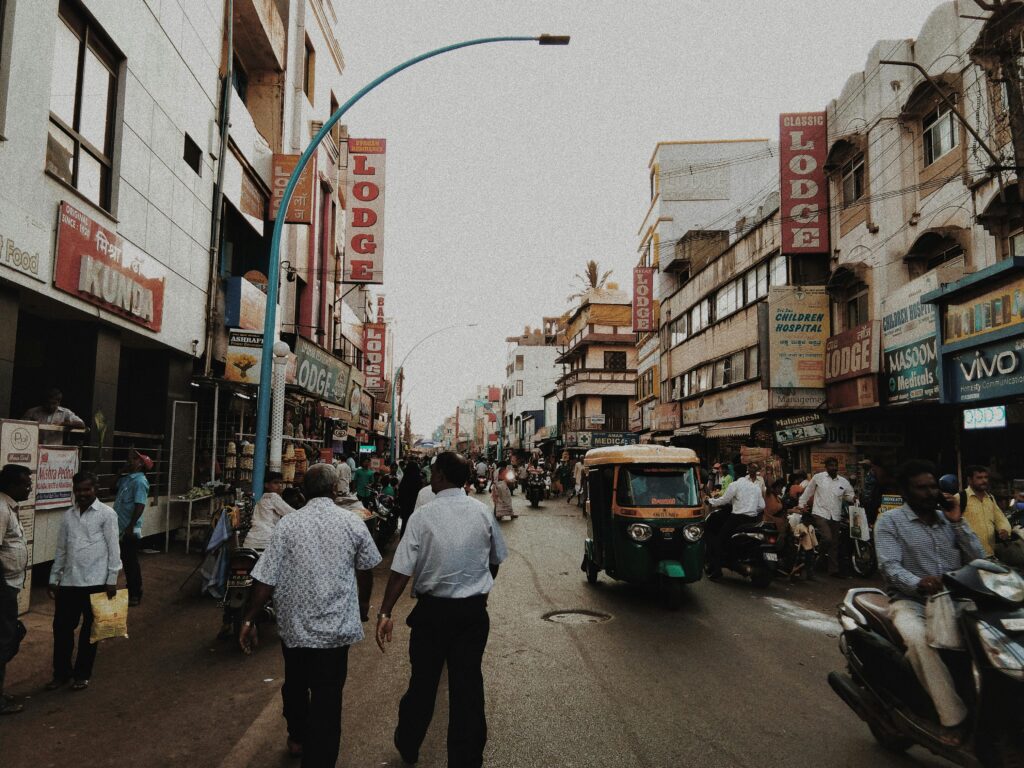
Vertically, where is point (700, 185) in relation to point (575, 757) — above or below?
above

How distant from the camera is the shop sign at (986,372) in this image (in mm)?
12398

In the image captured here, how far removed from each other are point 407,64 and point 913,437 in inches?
648

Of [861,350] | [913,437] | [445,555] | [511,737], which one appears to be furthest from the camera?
[913,437]

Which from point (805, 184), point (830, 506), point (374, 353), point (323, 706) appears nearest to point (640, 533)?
point (830, 506)

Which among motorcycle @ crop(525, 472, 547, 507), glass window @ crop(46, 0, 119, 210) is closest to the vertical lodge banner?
motorcycle @ crop(525, 472, 547, 507)

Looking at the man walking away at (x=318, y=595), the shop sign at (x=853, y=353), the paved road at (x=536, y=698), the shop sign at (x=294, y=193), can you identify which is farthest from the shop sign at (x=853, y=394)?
the man walking away at (x=318, y=595)

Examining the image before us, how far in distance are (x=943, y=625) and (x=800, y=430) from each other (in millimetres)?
17647

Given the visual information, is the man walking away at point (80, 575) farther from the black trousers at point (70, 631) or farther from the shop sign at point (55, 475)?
the shop sign at point (55, 475)

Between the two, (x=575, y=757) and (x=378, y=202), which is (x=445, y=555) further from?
(x=378, y=202)

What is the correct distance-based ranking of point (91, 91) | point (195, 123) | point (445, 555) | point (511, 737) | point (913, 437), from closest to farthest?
1. point (445, 555)
2. point (511, 737)
3. point (91, 91)
4. point (195, 123)
5. point (913, 437)

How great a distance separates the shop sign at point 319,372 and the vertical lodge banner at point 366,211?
149 inches

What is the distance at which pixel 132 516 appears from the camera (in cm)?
906

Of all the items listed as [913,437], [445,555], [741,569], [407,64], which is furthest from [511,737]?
[913,437]

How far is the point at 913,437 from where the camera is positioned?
64.6ft
